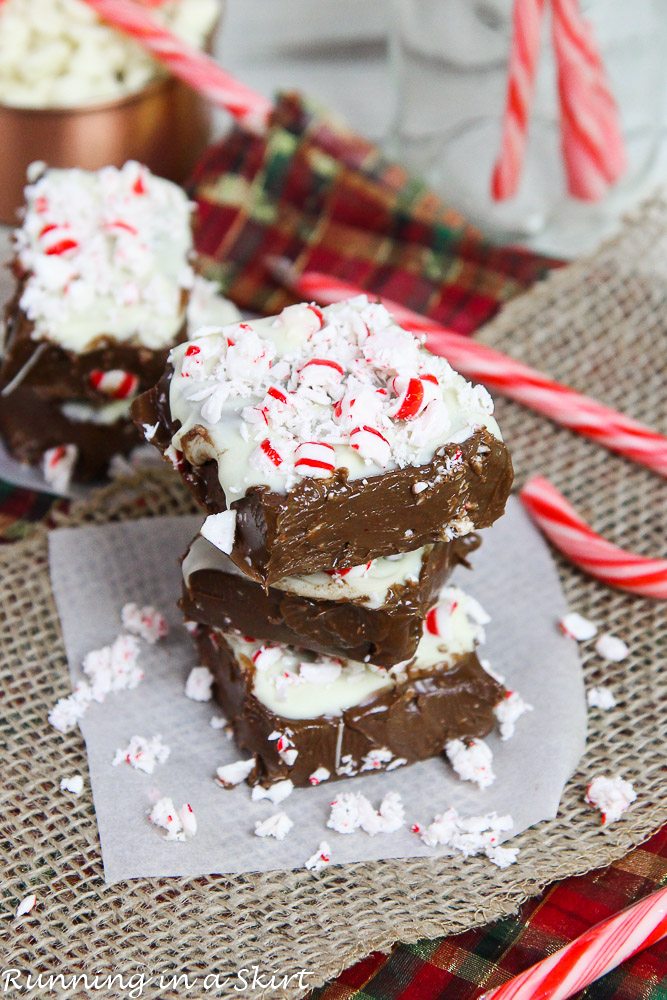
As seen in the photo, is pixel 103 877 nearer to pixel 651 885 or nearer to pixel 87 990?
pixel 87 990

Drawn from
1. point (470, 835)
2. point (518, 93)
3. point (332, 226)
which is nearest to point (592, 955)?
point (470, 835)

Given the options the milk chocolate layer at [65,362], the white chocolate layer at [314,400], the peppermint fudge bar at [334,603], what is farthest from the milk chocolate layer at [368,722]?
the milk chocolate layer at [65,362]

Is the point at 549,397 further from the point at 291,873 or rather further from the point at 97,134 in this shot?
the point at 97,134

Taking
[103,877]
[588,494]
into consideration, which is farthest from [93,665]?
[588,494]

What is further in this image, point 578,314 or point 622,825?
point 578,314

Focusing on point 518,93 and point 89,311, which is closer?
point 89,311
